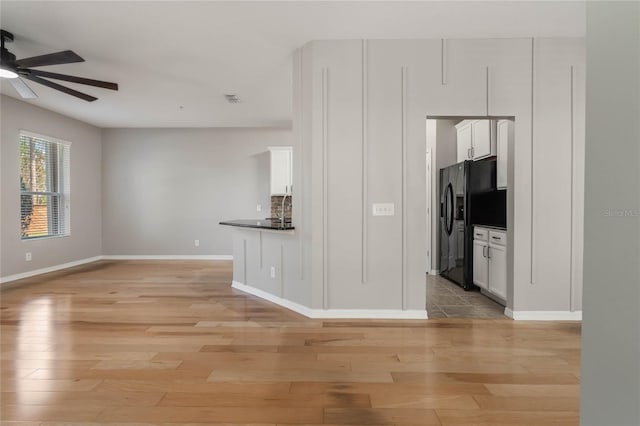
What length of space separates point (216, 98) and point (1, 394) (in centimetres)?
439

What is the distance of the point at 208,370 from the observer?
240 centimetres

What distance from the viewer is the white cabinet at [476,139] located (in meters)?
4.54

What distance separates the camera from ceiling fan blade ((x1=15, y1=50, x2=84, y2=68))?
307cm

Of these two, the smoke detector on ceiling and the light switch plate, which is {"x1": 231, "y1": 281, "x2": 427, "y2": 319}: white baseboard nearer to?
the light switch plate

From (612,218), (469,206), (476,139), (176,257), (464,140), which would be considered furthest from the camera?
(176,257)

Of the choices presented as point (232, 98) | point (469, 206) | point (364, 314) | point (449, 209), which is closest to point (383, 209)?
point (364, 314)

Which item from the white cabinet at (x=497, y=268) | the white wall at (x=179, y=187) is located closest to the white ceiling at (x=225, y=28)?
the white cabinet at (x=497, y=268)

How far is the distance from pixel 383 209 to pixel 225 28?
2.23 m

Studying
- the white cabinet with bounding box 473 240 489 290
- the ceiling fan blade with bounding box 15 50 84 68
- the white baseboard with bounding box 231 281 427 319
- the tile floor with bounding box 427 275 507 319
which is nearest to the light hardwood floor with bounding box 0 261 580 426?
the white baseboard with bounding box 231 281 427 319

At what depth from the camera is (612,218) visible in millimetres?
879

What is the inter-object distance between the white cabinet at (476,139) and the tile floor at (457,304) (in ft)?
5.92

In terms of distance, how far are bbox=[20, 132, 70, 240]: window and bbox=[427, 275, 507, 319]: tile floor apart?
6200 millimetres

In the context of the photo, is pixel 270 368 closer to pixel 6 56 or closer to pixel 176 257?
pixel 6 56

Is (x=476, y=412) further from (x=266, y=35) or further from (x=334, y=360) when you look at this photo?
(x=266, y=35)
